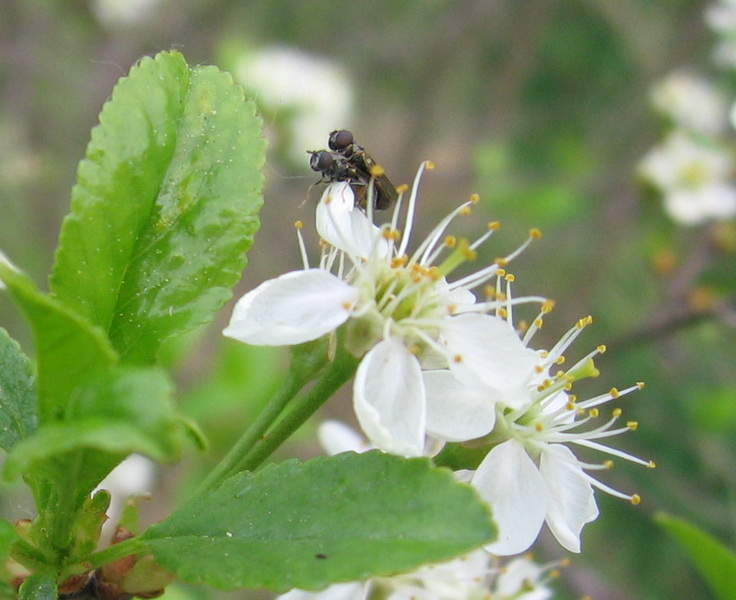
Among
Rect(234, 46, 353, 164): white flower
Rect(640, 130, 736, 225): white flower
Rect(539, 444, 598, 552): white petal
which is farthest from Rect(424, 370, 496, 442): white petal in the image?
Rect(640, 130, 736, 225): white flower

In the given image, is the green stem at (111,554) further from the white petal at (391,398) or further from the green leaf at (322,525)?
the white petal at (391,398)

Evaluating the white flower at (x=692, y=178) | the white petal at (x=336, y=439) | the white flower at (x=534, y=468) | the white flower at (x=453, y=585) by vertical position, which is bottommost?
the white flower at (x=453, y=585)

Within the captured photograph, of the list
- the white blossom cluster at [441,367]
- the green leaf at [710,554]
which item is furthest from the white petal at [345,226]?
the green leaf at [710,554]

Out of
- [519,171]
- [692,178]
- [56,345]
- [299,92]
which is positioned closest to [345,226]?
[56,345]

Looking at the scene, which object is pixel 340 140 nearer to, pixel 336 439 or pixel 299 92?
pixel 336 439

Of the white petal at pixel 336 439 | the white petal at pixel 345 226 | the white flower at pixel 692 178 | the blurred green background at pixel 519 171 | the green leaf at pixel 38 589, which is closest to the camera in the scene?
the green leaf at pixel 38 589

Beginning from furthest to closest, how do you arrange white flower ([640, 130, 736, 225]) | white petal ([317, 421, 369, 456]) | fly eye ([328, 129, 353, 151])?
white flower ([640, 130, 736, 225]) < white petal ([317, 421, 369, 456]) < fly eye ([328, 129, 353, 151])

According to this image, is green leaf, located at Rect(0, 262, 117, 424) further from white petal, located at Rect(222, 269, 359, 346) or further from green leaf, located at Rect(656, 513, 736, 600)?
green leaf, located at Rect(656, 513, 736, 600)
